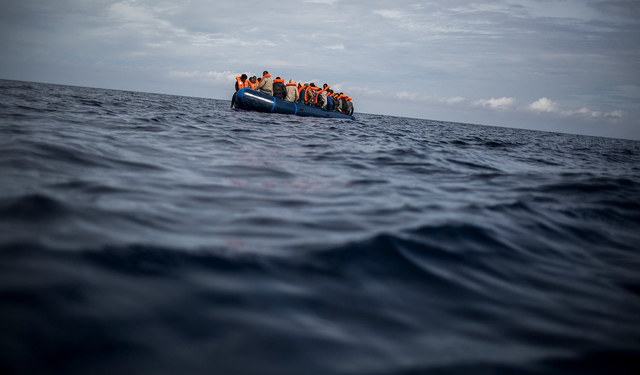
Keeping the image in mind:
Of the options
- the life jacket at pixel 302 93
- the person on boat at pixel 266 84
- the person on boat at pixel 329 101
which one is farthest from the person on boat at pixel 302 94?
the person on boat at pixel 266 84

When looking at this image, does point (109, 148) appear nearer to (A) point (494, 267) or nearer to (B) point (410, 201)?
(B) point (410, 201)

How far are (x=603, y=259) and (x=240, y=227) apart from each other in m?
3.27

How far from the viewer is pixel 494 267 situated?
9.37 feet

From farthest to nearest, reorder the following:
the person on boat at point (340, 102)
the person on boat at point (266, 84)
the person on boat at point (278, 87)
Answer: the person on boat at point (340, 102), the person on boat at point (278, 87), the person on boat at point (266, 84)

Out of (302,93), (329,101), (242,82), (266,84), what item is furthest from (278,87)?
(329,101)

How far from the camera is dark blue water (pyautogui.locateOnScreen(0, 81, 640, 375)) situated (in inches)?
63.3

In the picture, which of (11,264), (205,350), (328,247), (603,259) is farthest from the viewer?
(603,259)

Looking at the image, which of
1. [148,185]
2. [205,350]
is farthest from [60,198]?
[205,350]

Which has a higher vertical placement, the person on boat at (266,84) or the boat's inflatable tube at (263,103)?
the person on boat at (266,84)

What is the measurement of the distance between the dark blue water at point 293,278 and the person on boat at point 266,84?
16.1 metres

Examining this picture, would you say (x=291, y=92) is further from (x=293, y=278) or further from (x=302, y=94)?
(x=293, y=278)

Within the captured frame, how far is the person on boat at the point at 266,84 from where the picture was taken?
20.1 m

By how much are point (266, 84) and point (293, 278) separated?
1944cm

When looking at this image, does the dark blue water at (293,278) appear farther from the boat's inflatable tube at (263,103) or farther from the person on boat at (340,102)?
the person on boat at (340,102)
